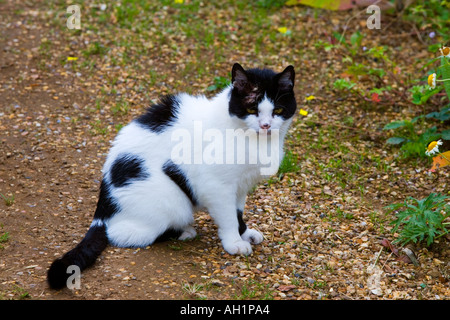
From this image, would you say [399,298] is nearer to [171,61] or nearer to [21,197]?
[21,197]

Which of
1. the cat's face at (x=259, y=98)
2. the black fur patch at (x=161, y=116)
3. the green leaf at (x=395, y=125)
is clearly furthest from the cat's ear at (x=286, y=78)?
the green leaf at (x=395, y=125)

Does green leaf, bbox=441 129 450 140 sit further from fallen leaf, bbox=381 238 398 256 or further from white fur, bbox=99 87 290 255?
white fur, bbox=99 87 290 255

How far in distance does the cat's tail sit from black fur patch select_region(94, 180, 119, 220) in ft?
0.23

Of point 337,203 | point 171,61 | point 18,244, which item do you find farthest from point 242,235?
point 171,61

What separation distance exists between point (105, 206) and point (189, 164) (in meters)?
0.61

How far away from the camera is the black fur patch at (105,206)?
343 centimetres

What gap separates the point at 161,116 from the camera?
3.51 m

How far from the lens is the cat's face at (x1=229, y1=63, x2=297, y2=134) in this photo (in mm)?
3184

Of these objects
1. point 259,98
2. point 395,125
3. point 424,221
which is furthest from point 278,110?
point 395,125

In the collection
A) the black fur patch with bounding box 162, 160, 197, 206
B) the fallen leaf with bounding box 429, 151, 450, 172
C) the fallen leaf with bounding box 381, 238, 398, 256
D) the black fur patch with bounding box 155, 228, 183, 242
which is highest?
the black fur patch with bounding box 162, 160, 197, 206

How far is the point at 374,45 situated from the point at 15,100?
12.4 feet

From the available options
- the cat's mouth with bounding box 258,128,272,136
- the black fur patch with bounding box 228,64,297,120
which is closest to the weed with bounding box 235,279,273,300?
the cat's mouth with bounding box 258,128,272,136

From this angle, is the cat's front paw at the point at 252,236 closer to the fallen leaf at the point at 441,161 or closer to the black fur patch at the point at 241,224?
the black fur patch at the point at 241,224

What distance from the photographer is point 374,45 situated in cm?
600
